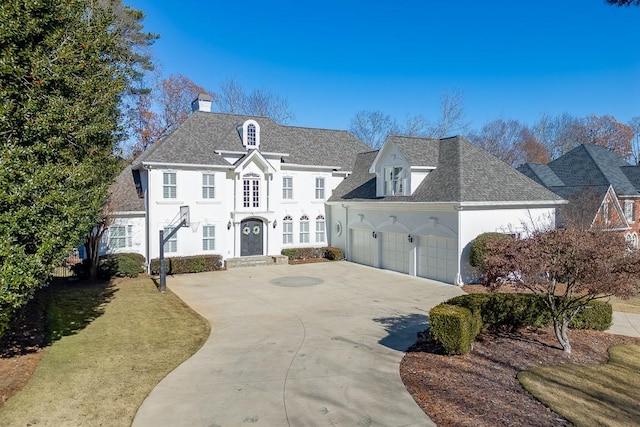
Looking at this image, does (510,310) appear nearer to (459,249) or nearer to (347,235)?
(459,249)

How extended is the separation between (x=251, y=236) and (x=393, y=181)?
9559 mm

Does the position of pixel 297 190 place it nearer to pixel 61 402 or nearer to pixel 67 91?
pixel 67 91

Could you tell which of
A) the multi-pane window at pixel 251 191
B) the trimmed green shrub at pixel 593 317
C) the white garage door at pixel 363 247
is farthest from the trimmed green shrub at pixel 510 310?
the multi-pane window at pixel 251 191

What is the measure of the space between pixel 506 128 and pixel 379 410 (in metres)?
62.8

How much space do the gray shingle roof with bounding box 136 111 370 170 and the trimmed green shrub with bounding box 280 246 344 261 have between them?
587 cm

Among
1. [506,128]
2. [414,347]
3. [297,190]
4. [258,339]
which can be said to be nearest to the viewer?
[414,347]

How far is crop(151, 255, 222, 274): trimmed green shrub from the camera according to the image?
22.3m

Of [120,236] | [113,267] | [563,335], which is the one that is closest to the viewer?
[563,335]

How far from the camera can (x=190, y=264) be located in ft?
74.5

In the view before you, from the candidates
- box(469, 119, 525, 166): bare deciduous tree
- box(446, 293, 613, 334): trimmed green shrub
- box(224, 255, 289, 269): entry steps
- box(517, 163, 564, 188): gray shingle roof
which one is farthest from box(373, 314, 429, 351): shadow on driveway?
box(469, 119, 525, 166): bare deciduous tree

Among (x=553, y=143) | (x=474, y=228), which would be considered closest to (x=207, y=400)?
(x=474, y=228)

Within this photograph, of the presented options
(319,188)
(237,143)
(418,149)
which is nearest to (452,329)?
(418,149)

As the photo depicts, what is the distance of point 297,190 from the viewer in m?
28.0

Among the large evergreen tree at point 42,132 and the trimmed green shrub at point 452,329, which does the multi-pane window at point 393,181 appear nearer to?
the trimmed green shrub at point 452,329
